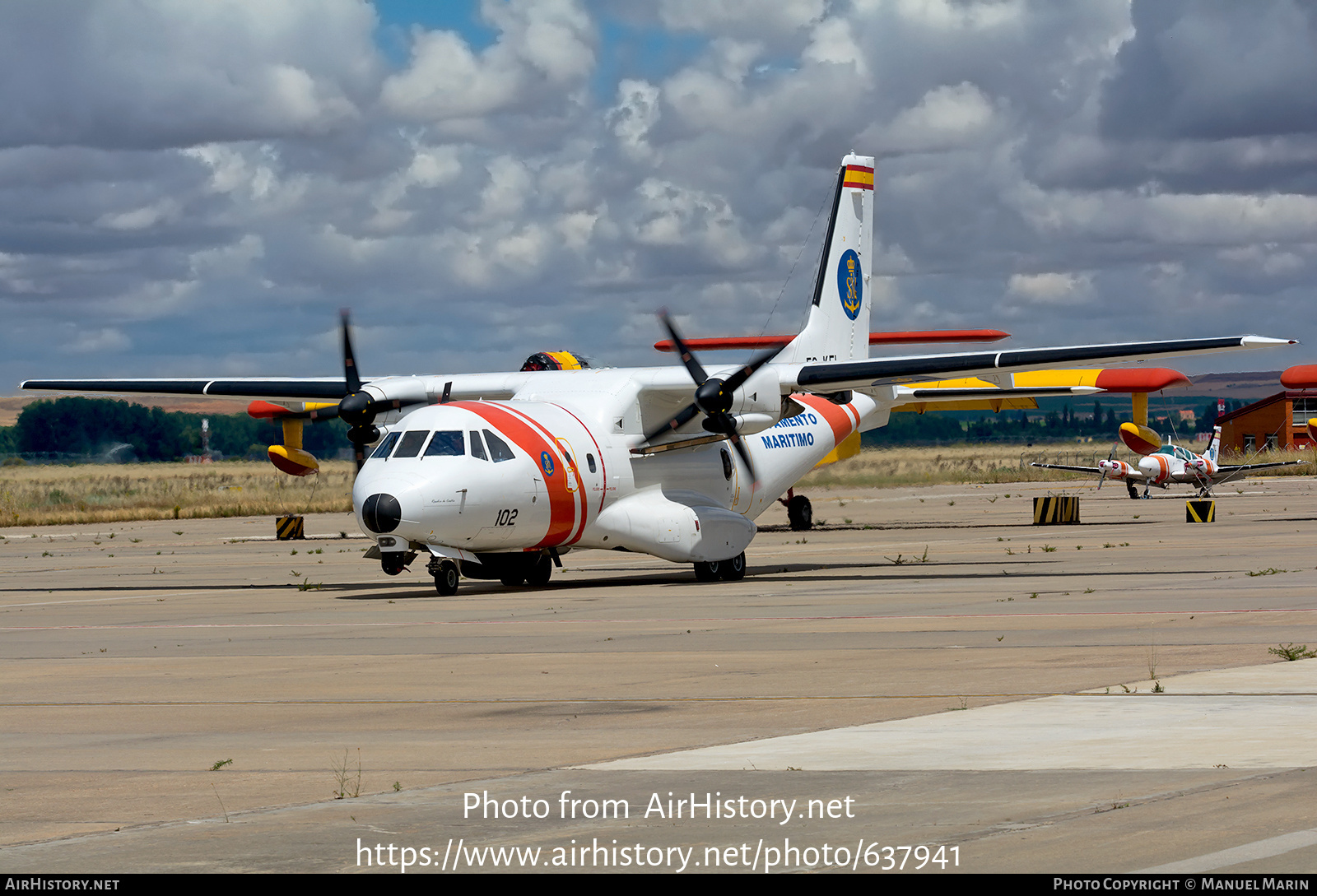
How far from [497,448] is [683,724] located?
14270mm

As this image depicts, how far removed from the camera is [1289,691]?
12.1m

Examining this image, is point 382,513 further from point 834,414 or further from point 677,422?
point 834,414

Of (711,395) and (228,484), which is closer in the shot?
(711,395)

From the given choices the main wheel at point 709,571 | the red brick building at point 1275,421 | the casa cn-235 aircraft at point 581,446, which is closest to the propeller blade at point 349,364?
the casa cn-235 aircraft at point 581,446

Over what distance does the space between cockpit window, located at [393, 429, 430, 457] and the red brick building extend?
89.1m

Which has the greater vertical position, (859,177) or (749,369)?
(859,177)

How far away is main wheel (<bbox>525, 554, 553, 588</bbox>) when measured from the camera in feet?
91.7

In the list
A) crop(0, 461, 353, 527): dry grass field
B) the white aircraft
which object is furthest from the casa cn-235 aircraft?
crop(0, 461, 353, 527): dry grass field

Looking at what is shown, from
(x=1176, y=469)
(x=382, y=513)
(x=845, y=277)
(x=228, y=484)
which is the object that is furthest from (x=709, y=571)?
(x=228, y=484)

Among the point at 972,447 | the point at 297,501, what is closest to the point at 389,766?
the point at 297,501

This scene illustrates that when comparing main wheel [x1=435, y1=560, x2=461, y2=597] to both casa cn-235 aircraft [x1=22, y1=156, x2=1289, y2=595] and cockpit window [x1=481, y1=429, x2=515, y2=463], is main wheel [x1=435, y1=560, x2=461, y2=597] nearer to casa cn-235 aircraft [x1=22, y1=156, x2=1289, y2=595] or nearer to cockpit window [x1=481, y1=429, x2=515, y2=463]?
casa cn-235 aircraft [x1=22, y1=156, x2=1289, y2=595]

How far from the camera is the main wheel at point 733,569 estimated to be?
28656 mm

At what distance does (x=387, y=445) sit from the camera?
25266mm

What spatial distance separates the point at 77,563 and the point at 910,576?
70.5 ft
